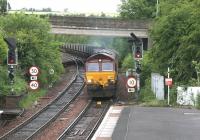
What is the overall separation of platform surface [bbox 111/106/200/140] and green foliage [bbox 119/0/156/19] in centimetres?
6087

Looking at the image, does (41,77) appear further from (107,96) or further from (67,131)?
(67,131)

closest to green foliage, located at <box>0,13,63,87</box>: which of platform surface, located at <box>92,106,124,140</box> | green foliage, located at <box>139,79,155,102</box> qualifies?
green foliage, located at <box>139,79,155,102</box>

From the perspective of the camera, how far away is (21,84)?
39594 mm

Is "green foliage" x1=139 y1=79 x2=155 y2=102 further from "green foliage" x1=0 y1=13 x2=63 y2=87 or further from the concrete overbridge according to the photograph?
the concrete overbridge

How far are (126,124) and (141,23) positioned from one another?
149 ft

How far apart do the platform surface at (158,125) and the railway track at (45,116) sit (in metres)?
4.36

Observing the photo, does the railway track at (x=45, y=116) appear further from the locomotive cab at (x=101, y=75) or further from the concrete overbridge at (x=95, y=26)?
the concrete overbridge at (x=95, y=26)

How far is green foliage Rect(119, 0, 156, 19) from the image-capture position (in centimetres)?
8900

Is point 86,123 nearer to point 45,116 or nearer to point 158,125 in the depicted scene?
point 45,116

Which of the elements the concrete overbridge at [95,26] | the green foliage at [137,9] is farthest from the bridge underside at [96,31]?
the green foliage at [137,9]

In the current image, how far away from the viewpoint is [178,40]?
3984cm

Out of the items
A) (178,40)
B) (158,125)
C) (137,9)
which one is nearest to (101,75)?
(178,40)

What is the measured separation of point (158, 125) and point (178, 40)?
698 inches

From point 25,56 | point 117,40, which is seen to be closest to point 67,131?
point 25,56
